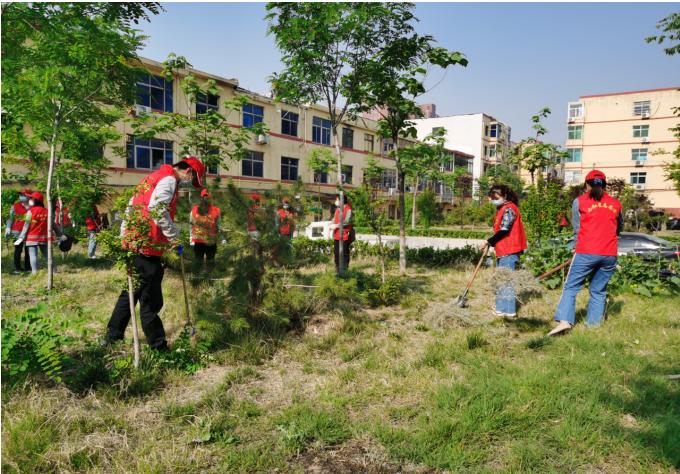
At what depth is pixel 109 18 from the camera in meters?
5.25

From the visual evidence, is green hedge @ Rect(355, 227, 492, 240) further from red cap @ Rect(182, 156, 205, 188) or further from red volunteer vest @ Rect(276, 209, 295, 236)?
red cap @ Rect(182, 156, 205, 188)

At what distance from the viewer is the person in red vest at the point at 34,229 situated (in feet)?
26.6

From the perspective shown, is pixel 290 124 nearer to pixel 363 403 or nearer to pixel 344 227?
pixel 344 227

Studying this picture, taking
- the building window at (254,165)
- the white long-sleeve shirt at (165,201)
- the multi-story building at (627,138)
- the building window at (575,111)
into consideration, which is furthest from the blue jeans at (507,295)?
the building window at (575,111)

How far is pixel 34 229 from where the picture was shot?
8.14m

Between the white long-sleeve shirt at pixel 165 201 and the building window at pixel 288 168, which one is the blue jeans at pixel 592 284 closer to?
the white long-sleeve shirt at pixel 165 201

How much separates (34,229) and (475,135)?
2042 inches

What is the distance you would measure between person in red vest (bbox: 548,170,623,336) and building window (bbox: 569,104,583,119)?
162ft

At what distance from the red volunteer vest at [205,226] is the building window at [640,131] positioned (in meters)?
51.9

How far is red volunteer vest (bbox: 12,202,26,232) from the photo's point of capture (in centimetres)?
853

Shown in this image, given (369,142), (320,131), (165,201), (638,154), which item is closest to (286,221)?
(165,201)

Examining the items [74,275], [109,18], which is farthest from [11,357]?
[74,275]

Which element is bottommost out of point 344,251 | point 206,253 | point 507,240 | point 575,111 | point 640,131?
point 344,251

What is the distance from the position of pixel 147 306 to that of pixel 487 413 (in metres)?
2.96
